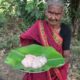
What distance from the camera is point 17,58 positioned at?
9.78ft

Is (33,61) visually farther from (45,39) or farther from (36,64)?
(45,39)

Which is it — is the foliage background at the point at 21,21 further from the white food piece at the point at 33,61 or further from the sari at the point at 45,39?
the white food piece at the point at 33,61

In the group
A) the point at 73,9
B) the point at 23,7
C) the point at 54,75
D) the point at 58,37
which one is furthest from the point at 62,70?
the point at 23,7

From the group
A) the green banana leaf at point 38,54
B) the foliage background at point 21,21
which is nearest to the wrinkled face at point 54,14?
the green banana leaf at point 38,54

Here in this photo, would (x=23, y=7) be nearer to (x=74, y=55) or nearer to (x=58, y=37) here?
(x=74, y=55)

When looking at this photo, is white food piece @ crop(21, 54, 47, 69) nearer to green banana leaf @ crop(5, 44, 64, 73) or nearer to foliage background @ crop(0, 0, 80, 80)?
green banana leaf @ crop(5, 44, 64, 73)

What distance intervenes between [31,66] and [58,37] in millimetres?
473

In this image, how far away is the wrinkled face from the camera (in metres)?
3.07

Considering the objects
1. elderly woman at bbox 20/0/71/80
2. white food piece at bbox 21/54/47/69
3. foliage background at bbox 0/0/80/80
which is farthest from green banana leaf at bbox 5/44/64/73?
foliage background at bbox 0/0/80/80

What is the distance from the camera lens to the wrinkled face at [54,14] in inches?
121

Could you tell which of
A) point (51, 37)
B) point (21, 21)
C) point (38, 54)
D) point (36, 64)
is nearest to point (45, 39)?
point (51, 37)

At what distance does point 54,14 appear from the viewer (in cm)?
307

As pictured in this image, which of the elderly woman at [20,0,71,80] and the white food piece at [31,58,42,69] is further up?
the elderly woman at [20,0,71,80]

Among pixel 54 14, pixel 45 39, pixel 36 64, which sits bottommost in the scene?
pixel 36 64
